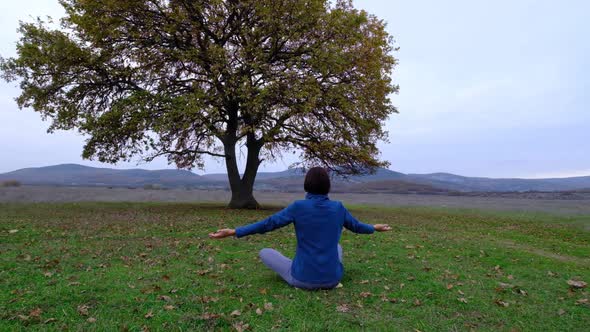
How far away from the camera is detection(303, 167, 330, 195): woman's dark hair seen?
254 inches

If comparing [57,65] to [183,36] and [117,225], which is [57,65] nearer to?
[183,36]

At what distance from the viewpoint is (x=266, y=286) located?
7.45 meters

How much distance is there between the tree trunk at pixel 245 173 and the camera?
27.1 meters

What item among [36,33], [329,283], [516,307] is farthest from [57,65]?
[516,307]

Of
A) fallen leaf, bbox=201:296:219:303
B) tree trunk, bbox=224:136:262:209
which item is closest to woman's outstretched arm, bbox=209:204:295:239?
fallen leaf, bbox=201:296:219:303

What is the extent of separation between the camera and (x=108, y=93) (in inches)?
1001

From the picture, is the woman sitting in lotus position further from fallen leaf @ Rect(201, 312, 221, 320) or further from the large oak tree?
the large oak tree

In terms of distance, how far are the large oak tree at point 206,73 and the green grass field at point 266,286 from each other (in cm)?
999

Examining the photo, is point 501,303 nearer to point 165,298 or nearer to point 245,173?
point 165,298

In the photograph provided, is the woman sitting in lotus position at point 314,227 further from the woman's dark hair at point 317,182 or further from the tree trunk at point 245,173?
the tree trunk at point 245,173

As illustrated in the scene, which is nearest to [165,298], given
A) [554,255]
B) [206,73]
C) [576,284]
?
[576,284]

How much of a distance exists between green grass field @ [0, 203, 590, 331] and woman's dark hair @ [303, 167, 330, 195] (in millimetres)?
1786

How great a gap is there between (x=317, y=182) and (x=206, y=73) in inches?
741

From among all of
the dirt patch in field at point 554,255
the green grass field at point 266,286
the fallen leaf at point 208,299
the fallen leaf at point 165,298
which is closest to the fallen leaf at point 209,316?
the green grass field at point 266,286
